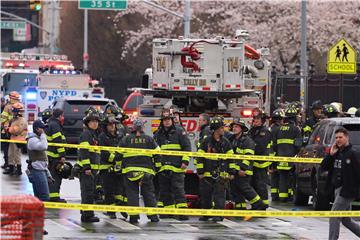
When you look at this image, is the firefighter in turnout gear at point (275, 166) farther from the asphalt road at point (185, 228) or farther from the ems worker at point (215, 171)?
the ems worker at point (215, 171)

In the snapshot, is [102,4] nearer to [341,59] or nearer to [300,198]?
[341,59]

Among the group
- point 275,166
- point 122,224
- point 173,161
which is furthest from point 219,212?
point 275,166

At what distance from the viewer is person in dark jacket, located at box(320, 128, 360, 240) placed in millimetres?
14375

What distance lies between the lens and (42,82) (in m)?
37.8

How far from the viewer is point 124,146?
17.4 meters

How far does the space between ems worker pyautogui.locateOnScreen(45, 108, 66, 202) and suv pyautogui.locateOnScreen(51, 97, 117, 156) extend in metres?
11.0

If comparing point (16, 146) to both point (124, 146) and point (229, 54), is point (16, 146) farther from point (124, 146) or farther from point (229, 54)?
point (124, 146)

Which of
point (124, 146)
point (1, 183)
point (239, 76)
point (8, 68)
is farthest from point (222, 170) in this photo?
point (8, 68)

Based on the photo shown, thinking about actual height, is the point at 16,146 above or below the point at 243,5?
below

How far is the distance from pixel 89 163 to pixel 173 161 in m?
1.45

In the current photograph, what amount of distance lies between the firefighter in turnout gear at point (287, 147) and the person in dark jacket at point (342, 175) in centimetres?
673

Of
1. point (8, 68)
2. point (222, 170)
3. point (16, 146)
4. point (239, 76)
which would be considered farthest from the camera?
point (8, 68)

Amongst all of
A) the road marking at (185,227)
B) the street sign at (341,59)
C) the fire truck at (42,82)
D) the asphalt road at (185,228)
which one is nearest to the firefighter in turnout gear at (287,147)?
the asphalt road at (185,228)

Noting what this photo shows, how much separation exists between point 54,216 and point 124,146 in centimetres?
173
